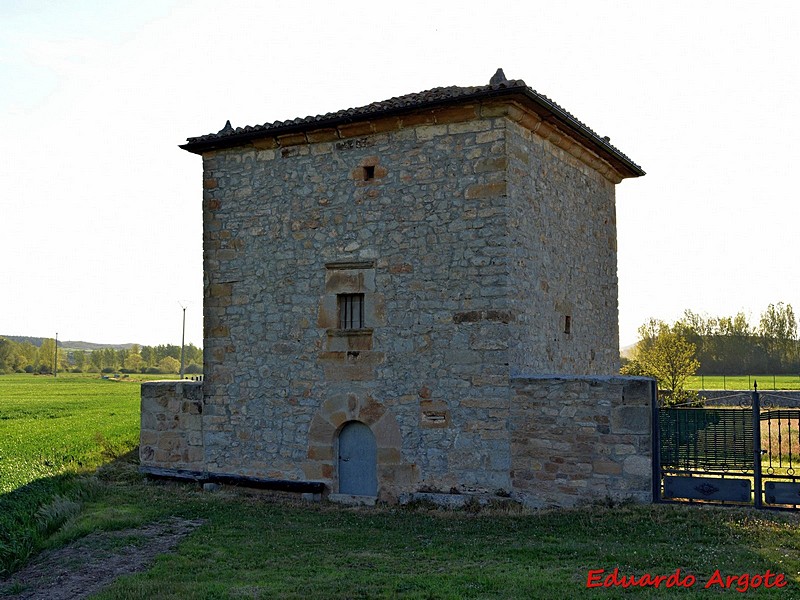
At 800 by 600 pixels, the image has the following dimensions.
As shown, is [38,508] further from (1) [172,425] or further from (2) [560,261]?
(2) [560,261]

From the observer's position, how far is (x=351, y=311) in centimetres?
1109

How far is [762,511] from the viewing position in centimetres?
848

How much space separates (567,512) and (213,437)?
18.9ft

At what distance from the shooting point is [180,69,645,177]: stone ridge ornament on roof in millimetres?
9828

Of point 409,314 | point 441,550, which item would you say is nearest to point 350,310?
point 409,314

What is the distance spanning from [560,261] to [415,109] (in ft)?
10.7

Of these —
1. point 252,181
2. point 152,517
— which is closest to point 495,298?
point 252,181

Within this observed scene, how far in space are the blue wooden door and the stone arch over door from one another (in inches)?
4.1

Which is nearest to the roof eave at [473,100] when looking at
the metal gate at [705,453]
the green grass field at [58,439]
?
the metal gate at [705,453]

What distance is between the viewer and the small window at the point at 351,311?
11016 mm

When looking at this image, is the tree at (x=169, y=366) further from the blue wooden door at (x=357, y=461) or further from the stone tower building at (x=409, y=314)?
the blue wooden door at (x=357, y=461)

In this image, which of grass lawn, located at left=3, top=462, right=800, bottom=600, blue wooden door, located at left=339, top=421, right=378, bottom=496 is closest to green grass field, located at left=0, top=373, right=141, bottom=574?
grass lawn, located at left=3, top=462, right=800, bottom=600

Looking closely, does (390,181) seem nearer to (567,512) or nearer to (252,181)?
(252,181)

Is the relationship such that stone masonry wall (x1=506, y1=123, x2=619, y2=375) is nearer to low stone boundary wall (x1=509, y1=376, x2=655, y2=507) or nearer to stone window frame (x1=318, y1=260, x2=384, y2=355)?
low stone boundary wall (x1=509, y1=376, x2=655, y2=507)
